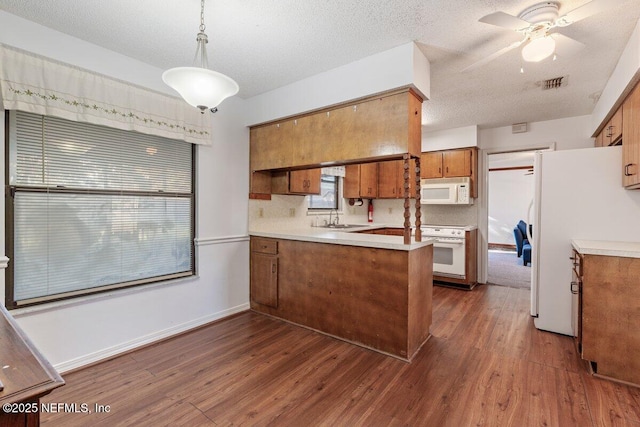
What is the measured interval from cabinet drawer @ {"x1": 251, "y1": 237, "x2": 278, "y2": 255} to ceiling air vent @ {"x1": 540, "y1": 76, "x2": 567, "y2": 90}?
10.4ft

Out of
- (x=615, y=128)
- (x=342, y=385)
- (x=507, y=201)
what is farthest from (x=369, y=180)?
(x=507, y=201)

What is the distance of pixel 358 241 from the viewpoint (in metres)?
2.65

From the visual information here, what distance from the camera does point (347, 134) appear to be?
273 cm

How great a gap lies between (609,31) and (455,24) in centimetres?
112

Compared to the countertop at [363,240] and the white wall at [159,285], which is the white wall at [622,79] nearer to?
the countertop at [363,240]

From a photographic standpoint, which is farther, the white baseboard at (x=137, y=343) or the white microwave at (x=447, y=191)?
the white microwave at (x=447, y=191)

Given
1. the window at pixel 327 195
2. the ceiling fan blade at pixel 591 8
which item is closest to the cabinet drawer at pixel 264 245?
the window at pixel 327 195

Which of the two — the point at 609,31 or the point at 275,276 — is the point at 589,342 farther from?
the point at 275,276

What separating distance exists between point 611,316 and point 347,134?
7.77 ft

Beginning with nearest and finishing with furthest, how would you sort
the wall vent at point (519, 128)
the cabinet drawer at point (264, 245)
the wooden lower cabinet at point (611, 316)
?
the wooden lower cabinet at point (611, 316), the cabinet drawer at point (264, 245), the wall vent at point (519, 128)

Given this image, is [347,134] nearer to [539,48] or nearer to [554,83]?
[539,48]

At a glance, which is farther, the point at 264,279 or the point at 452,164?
the point at 452,164

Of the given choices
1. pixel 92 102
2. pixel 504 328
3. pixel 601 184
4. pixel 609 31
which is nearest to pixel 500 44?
pixel 609 31

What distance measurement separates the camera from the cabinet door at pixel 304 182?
146 inches
